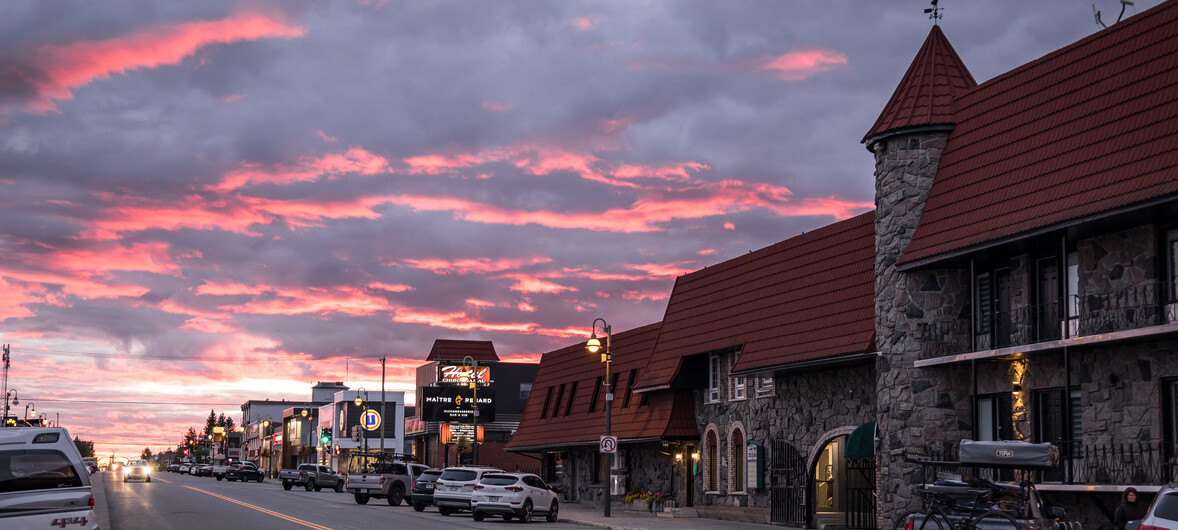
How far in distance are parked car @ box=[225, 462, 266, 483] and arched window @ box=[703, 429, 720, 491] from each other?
65332 millimetres

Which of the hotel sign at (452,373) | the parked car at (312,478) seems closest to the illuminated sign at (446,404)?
the parked car at (312,478)

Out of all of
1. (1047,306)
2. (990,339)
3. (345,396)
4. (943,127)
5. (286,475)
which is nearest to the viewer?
(1047,306)

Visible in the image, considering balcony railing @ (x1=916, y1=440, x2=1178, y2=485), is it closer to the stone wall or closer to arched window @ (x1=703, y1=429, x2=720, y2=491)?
the stone wall

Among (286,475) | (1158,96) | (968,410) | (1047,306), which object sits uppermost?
(1158,96)

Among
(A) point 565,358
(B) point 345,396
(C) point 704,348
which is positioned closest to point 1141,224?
(C) point 704,348

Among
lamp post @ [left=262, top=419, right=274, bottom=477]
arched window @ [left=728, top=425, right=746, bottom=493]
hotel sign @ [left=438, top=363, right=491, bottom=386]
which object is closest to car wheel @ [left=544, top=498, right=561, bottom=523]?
arched window @ [left=728, top=425, right=746, bottom=493]

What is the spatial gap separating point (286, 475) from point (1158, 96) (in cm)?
6043

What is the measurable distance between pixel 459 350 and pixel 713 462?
1990 inches

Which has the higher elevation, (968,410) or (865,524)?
(968,410)

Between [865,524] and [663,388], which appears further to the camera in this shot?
[663,388]

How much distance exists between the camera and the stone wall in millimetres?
31609

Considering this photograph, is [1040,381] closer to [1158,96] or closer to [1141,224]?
[1141,224]

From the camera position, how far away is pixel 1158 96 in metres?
22.1

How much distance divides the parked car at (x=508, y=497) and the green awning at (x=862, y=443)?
436 inches
